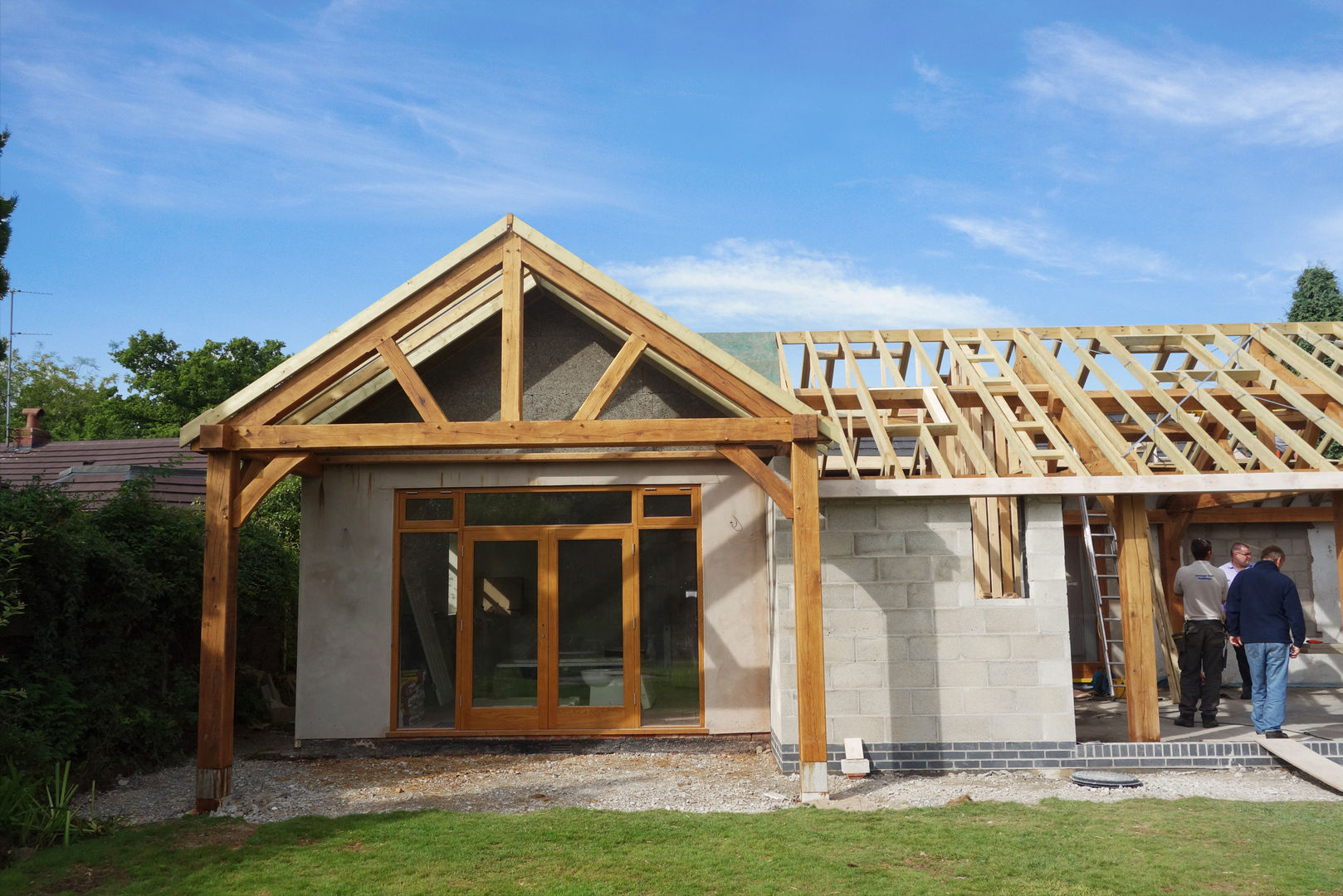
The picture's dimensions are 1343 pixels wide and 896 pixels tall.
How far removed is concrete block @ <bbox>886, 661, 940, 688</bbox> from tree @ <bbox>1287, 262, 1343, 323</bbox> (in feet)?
72.2

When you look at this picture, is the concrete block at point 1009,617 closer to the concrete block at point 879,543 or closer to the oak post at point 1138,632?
the oak post at point 1138,632

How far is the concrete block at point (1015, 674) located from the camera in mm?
7758

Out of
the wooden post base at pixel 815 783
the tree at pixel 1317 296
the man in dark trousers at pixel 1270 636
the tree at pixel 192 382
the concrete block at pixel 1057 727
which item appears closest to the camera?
the wooden post base at pixel 815 783

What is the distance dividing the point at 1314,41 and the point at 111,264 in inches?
1267

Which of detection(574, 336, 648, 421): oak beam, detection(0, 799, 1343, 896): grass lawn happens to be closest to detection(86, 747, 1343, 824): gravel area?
detection(0, 799, 1343, 896): grass lawn

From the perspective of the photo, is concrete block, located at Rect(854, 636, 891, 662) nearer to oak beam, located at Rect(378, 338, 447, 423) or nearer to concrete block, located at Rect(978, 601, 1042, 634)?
concrete block, located at Rect(978, 601, 1042, 634)

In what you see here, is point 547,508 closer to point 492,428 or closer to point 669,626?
point 669,626

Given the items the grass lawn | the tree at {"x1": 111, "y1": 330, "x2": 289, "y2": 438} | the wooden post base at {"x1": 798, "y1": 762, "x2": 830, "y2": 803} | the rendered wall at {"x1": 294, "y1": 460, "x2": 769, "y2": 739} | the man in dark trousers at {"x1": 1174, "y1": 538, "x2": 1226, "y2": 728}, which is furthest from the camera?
the tree at {"x1": 111, "y1": 330, "x2": 289, "y2": 438}

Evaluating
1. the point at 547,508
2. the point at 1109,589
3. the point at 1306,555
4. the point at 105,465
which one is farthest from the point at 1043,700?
the point at 105,465

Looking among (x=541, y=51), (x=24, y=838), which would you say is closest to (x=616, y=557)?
(x=24, y=838)

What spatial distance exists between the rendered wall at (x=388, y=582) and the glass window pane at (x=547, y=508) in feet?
0.46

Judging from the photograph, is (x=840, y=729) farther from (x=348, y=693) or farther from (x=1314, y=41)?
(x=1314, y=41)

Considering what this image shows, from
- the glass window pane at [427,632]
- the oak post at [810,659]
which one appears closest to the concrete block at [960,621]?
the oak post at [810,659]

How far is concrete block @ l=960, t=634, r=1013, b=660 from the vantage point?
7785mm
